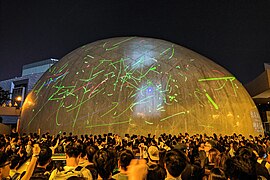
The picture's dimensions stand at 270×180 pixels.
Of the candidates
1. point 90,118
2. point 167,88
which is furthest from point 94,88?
point 167,88

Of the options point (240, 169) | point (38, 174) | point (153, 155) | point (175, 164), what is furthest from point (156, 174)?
point (153, 155)

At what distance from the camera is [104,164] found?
3010mm

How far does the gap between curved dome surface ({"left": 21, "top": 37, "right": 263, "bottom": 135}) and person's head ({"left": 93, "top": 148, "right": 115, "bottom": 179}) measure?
13.2m

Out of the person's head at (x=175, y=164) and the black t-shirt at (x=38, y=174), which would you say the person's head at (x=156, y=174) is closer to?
the person's head at (x=175, y=164)

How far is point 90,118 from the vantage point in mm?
16828

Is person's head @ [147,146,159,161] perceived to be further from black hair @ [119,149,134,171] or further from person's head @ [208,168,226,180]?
person's head @ [208,168,226,180]

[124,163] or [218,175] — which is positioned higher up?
[124,163]

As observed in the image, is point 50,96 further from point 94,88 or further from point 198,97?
point 198,97

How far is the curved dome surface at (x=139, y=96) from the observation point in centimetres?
1664

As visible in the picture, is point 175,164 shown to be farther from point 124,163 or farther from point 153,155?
point 153,155

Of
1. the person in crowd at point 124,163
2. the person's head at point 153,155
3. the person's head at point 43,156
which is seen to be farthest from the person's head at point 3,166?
the person's head at point 153,155

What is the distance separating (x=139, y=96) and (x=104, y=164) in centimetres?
1402

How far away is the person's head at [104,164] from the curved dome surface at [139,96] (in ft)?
43.2

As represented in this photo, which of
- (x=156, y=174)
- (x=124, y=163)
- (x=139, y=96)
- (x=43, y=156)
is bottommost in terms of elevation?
(x=156, y=174)
